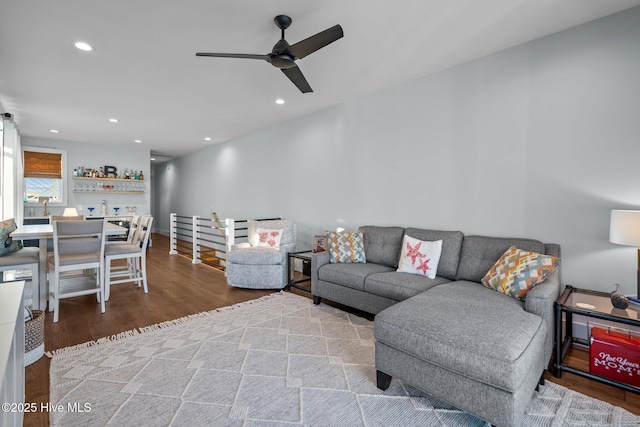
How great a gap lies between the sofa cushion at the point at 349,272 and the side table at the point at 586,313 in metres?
1.45

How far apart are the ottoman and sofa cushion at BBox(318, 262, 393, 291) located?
98 centimetres

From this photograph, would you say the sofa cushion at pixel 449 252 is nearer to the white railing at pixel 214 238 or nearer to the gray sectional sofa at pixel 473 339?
the gray sectional sofa at pixel 473 339

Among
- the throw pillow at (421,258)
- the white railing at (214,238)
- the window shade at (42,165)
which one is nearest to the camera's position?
the throw pillow at (421,258)

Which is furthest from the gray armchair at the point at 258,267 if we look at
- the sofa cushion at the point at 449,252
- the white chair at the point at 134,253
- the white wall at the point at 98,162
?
the white wall at the point at 98,162

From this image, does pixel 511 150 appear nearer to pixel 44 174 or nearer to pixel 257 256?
pixel 257 256

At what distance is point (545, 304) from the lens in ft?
6.14

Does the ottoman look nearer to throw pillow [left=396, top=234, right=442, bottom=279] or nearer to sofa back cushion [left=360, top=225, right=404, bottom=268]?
throw pillow [left=396, top=234, right=442, bottom=279]

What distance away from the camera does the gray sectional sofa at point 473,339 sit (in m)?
1.46

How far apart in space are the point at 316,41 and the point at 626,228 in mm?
2409

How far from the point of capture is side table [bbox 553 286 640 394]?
1810 millimetres

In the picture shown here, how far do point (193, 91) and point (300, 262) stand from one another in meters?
2.90

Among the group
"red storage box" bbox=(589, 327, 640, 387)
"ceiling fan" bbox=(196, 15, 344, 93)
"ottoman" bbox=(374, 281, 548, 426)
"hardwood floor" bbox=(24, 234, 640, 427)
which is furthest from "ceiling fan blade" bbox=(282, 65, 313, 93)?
"red storage box" bbox=(589, 327, 640, 387)

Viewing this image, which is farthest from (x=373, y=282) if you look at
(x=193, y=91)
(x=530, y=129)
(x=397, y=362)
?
(x=193, y=91)

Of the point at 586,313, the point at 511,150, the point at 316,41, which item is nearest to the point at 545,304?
the point at 586,313
